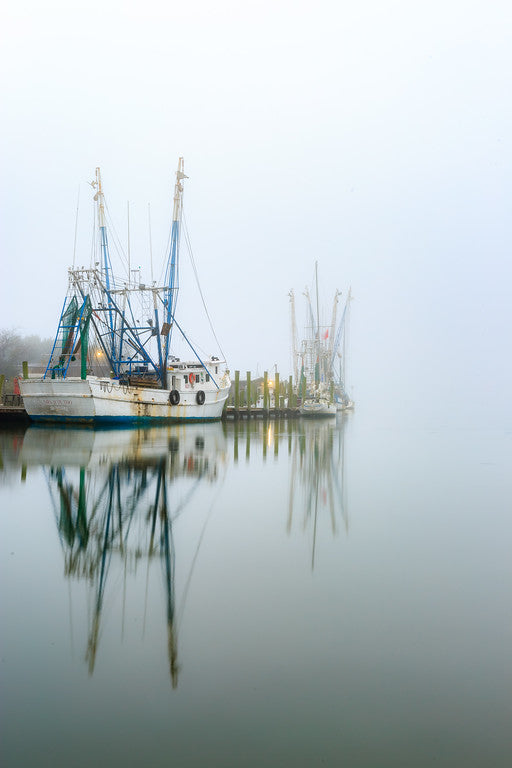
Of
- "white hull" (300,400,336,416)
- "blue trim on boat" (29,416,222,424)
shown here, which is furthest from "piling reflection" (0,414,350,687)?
"white hull" (300,400,336,416)

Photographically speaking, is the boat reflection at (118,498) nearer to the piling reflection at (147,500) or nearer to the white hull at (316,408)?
the piling reflection at (147,500)

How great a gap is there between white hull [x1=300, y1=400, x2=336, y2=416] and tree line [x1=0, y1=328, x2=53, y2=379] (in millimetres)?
29062

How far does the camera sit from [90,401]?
105ft

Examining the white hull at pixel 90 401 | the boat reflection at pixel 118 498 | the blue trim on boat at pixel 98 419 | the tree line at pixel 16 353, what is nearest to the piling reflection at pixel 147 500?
the boat reflection at pixel 118 498

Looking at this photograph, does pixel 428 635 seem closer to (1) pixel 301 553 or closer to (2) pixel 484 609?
(2) pixel 484 609

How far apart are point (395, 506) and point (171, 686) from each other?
8.21 meters

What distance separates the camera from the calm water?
140 inches

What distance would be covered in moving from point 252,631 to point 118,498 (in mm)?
6644

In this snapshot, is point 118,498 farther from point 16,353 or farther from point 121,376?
point 16,353

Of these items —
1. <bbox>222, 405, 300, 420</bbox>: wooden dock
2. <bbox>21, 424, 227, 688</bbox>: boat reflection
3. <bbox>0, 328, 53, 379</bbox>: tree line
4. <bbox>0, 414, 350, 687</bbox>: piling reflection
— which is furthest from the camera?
<bbox>0, 328, 53, 379</bbox>: tree line

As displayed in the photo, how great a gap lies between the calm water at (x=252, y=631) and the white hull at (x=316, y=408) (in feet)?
140

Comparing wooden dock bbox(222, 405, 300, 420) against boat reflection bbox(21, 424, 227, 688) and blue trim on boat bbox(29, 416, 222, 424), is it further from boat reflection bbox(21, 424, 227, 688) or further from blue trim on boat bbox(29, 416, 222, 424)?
boat reflection bbox(21, 424, 227, 688)

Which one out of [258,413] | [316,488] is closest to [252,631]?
[316,488]

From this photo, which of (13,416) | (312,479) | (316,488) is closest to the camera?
(316,488)
